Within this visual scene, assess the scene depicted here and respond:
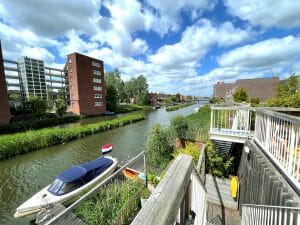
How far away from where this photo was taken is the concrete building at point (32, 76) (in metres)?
36.9

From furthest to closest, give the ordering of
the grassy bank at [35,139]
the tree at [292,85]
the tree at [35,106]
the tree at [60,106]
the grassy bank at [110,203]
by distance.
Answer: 1. the tree at [60,106]
2. the tree at [35,106]
3. the grassy bank at [35,139]
4. the tree at [292,85]
5. the grassy bank at [110,203]

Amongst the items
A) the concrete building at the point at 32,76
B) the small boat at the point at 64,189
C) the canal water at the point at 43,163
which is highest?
the concrete building at the point at 32,76

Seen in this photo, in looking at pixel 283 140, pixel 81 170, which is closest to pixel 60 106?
pixel 81 170

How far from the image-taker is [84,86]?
36312 mm

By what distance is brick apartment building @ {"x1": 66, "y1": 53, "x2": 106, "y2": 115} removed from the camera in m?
34.7

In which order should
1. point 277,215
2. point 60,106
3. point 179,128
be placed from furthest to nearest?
1. point 60,106
2. point 179,128
3. point 277,215

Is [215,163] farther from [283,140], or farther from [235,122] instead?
[283,140]

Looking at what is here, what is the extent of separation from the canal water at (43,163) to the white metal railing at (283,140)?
28.1ft

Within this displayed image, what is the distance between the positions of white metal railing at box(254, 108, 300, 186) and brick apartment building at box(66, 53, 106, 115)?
34.2 metres

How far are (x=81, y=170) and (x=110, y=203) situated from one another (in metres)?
4.24

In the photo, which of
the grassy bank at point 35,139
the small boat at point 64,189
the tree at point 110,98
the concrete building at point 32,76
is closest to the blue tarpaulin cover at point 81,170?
the small boat at point 64,189

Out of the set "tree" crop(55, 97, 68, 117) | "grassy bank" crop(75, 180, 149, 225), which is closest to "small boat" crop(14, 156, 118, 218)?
"grassy bank" crop(75, 180, 149, 225)

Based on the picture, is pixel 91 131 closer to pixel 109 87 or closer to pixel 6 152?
pixel 6 152

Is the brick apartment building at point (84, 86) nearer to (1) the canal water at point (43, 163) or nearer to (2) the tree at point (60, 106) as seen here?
(2) the tree at point (60, 106)
